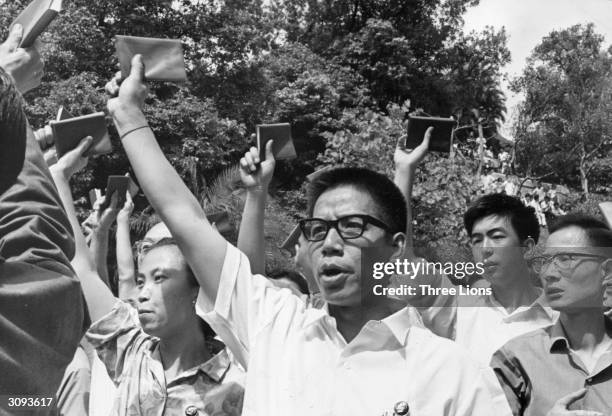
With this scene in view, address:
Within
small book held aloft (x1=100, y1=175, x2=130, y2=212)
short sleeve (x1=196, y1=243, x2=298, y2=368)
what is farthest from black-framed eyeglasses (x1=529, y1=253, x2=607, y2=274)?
small book held aloft (x1=100, y1=175, x2=130, y2=212)

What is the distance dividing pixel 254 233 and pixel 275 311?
70cm

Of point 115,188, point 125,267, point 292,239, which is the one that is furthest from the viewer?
point 292,239

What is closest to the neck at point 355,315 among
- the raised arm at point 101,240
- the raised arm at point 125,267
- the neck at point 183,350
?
the neck at point 183,350

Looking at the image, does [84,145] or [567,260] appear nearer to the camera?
[567,260]

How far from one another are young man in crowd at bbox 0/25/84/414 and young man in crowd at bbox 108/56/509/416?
1.55 feet

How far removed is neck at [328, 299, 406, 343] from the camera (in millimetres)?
2184

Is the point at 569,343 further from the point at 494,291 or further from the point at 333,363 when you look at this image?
the point at 333,363

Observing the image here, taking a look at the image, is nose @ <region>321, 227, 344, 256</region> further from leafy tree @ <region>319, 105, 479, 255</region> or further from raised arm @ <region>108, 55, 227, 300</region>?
leafy tree @ <region>319, 105, 479, 255</region>

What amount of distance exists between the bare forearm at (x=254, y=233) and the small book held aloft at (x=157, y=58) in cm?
56

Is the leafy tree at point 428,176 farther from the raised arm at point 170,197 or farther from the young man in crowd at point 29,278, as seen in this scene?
the young man in crowd at point 29,278

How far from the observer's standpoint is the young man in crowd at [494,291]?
284 centimetres

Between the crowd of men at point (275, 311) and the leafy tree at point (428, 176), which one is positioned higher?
the leafy tree at point (428, 176)

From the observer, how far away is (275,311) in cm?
218

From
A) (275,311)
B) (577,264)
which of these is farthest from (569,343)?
(275,311)
